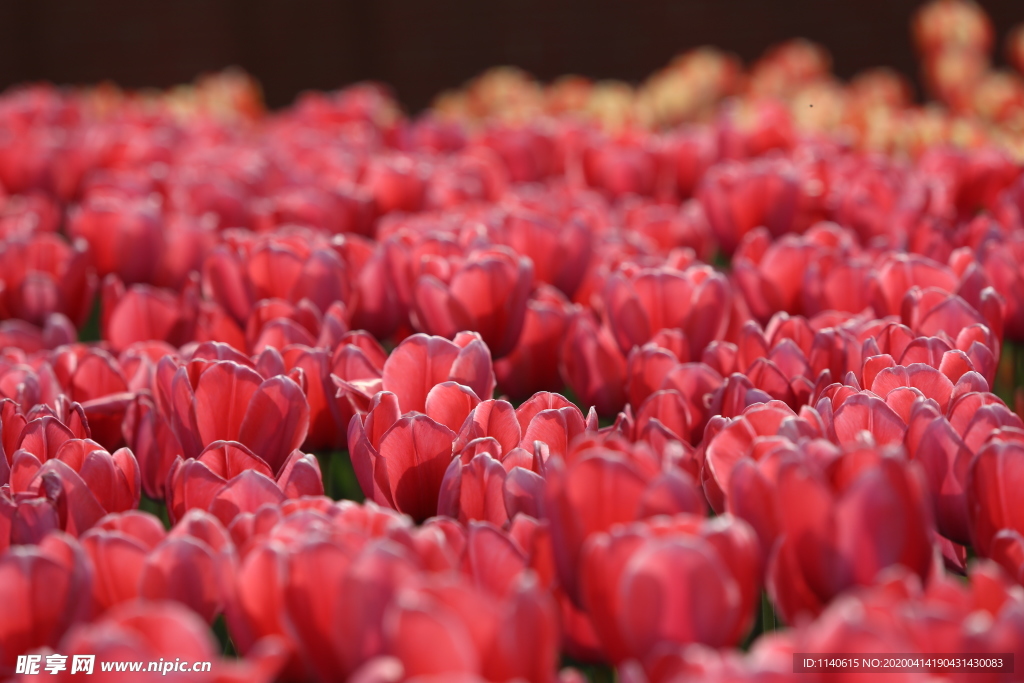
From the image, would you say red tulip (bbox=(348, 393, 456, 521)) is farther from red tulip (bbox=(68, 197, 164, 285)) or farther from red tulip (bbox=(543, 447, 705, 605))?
red tulip (bbox=(68, 197, 164, 285))

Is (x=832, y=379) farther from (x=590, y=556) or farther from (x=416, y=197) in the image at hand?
(x=416, y=197)

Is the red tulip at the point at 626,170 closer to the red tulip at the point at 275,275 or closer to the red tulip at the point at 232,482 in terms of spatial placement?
the red tulip at the point at 275,275

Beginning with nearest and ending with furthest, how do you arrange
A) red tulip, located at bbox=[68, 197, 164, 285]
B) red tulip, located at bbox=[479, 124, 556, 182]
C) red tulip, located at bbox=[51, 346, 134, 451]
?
red tulip, located at bbox=[51, 346, 134, 451], red tulip, located at bbox=[68, 197, 164, 285], red tulip, located at bbox=[479, 124, 556, 182]

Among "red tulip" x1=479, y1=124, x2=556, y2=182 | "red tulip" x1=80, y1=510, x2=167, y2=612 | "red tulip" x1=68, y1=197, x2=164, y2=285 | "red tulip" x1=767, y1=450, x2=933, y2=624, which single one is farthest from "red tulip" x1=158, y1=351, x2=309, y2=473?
"red tulip" x1=479, y1=124, x2=556, y2=182

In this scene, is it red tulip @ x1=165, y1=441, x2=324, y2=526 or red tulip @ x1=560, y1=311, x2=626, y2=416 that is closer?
red tulip @ x1=165, y1=441, x2=324, y2=526

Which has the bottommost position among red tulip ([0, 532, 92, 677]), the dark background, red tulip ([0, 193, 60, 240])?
red tulip ([0, 532, 92, 677])

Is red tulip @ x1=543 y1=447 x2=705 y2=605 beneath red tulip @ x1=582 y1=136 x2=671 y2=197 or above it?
beneath

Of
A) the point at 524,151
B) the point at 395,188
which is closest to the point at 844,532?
the point at 395,188

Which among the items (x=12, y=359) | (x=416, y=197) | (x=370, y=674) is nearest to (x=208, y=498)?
(x=370, y=674)
